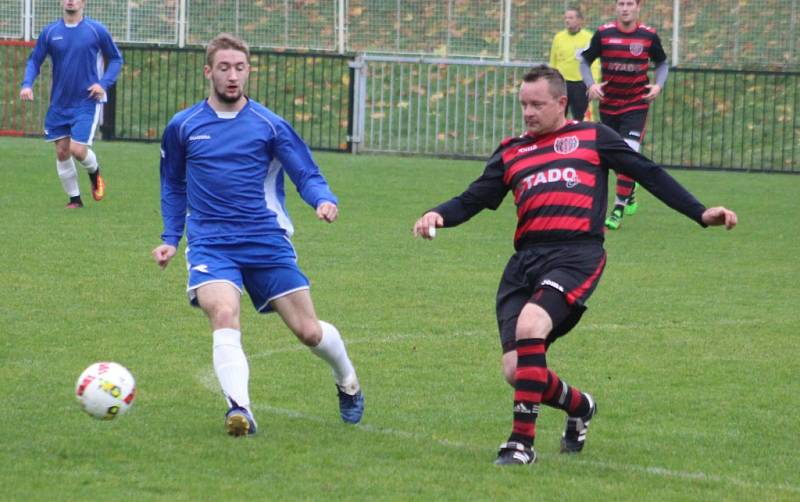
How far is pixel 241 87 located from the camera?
695 centimetres

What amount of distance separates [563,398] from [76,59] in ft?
32.1

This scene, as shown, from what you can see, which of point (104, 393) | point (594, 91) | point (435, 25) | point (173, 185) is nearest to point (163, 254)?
point (173, 185)

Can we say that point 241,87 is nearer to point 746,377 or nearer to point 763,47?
point 746,377

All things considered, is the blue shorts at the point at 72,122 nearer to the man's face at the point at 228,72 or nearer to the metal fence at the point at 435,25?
the man's face at the point at 228,72

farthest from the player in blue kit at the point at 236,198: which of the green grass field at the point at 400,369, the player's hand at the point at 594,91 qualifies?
the player's hand at the point at 594,91

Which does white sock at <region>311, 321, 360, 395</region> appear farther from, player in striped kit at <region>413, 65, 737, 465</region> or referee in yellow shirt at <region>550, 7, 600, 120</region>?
referee in yellow shirt at <region>550, 7, 600, 120</region>

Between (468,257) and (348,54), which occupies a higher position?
(348,54)

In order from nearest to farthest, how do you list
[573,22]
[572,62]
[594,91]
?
[594,91] < [572,62] < [573,22]

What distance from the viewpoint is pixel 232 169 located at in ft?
22.8

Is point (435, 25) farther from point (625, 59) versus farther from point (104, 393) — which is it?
point (104, 393)

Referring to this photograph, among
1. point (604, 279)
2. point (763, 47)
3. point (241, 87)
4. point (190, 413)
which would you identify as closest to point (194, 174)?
point (241, 87)

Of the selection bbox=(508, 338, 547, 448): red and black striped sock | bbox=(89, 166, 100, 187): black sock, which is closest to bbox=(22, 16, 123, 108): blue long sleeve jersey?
bbox=(89, 166, 100, 187): black sock

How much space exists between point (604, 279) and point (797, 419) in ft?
14.9

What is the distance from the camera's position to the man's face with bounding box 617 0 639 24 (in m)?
14.6
